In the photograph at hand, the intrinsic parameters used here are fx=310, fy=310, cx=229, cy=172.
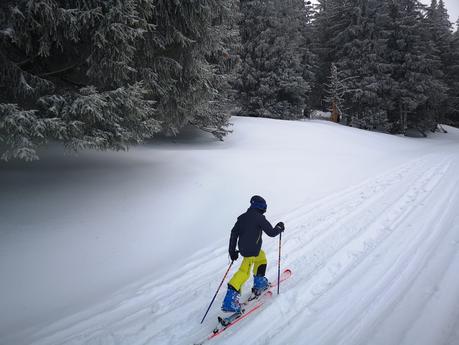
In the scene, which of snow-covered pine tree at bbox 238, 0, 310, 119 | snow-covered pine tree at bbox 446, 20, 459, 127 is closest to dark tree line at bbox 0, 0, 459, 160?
snow-covered pine tree at bbox 238, 0, 310, 119

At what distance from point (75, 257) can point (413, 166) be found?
45.9 feet

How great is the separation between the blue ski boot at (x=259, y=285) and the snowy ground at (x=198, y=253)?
262 mm

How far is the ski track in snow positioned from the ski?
0.29 feet

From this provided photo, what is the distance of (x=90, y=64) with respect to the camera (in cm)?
661

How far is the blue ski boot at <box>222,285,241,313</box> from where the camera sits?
4168 millimetres

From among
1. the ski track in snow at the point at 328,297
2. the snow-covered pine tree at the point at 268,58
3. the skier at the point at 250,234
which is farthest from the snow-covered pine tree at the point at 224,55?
the snow-covered pine tree at the point at 268,58

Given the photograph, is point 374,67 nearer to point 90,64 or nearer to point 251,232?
point 90,64

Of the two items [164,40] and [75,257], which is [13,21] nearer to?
[164,40]

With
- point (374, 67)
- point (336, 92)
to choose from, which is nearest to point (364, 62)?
point (374, 67)

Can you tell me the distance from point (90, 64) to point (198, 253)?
180 inches

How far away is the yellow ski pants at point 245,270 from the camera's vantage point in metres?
4.28

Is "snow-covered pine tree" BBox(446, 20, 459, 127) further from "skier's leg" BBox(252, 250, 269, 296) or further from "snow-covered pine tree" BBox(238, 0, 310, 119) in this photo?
"skier's leg" BBox(252, 250, 269, 296)

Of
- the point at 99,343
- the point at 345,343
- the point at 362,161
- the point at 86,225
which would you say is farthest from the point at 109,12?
the point at 362,161

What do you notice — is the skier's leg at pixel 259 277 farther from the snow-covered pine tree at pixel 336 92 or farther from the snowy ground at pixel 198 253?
the snow-covered pine tree at pixel 336 92
